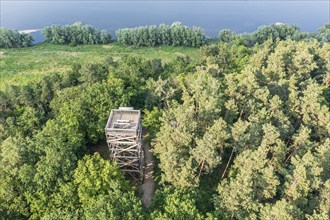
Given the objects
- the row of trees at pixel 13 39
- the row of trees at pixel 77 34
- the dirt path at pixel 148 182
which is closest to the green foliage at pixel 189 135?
the dirt path at pixel 148 182

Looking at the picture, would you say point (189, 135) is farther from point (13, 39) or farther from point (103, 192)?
point (13, 39)

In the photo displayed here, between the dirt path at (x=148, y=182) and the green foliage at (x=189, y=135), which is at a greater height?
the green foliage at (x=189, y=135)

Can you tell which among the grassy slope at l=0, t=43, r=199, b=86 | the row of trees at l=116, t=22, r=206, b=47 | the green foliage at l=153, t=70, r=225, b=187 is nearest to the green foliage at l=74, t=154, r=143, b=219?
the green foliage at l=153, t=70, r=225, b=187

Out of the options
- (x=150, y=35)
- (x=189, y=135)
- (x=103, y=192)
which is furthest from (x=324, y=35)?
(x=103, y=192)

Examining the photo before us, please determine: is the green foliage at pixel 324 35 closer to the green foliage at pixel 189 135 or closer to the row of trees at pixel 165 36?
the row of trees at pixel 165 36

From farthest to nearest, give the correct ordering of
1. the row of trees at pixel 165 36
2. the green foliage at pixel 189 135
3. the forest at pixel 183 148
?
1. the row of trees at pixel 165 36
2. the green foliage at pixel 189 135
3. the forest at pixel 183 148

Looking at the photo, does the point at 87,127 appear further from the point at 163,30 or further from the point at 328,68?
the point at 163,30
